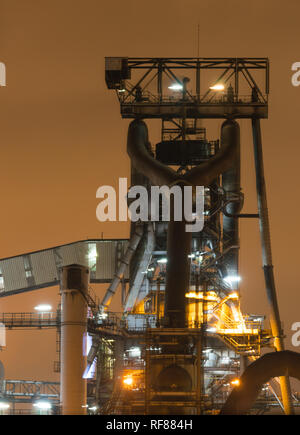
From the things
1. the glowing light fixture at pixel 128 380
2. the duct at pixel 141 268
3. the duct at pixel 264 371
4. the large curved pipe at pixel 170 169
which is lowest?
the duct at pixel 264 371

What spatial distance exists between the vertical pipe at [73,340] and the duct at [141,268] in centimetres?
1224

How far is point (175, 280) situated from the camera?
52.1m

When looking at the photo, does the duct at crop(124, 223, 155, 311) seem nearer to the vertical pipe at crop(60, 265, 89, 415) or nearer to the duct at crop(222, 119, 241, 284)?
the duct at crop(222, 119, 241, 284)

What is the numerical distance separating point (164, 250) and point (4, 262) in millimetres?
18544

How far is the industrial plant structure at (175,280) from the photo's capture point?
53.3m

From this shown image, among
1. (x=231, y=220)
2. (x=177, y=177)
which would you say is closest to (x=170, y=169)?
(x=177, y=177)

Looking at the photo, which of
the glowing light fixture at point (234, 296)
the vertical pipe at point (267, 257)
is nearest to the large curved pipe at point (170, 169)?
the vertical pipe at point (267, 257)

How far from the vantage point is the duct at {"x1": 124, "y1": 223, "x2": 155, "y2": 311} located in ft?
220

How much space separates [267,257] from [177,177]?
11.2 metres

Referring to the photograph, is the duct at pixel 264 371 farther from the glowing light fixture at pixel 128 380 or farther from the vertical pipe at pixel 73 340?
the glowing light fixture at pixel 128 380

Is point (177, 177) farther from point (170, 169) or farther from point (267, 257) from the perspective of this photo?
point (267, 257)
